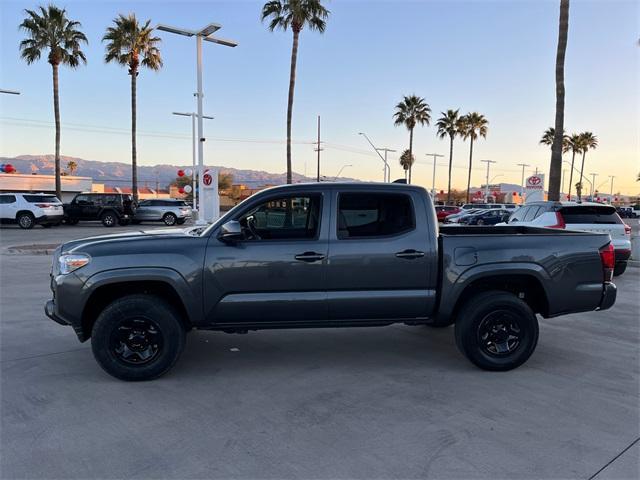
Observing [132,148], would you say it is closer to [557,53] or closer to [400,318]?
[557,53]

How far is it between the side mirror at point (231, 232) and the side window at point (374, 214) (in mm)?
956

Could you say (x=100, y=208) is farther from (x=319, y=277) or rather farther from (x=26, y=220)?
(x=319, y=277)

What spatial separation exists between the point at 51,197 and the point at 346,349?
2363cm

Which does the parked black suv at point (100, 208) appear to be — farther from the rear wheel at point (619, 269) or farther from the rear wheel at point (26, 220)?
the rear wheel at point (619, 269)

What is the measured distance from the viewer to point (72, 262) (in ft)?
14.1

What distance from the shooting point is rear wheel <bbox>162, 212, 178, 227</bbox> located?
2859cm

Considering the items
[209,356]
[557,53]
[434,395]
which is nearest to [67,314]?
[209,356]

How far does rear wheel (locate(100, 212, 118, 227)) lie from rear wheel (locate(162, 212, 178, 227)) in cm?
300

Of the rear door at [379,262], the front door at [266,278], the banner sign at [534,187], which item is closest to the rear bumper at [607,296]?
the rear door at [379,262]

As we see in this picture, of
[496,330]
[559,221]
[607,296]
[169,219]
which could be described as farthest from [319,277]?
[169,219]

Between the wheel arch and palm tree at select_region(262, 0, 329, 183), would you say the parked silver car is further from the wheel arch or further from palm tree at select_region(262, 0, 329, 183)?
the wheel arch

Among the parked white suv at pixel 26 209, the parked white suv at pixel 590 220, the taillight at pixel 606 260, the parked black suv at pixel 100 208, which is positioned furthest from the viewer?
the parked black suv at pixel 100 208

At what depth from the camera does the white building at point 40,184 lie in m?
53.1

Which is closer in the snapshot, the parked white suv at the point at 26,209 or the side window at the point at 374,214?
Answer: the side window at the point at 374,214
